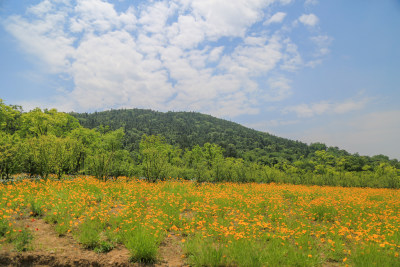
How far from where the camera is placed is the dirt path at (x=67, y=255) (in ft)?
17.2

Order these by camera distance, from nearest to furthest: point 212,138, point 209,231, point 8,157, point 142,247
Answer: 1. point 142,247
2. point 209,231
3. point 8,157
4. point 212,138

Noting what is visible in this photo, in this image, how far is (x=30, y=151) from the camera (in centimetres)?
1519

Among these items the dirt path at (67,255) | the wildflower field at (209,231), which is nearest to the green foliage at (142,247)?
the wildflower field at (209,231)

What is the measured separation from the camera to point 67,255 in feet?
17.9

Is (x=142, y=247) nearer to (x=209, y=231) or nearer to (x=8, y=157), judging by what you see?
(x=209, y=231)

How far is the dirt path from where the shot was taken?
17.2 feet

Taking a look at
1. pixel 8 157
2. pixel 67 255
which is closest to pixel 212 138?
pixel 8 157

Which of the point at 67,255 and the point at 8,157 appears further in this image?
the point at 8,157

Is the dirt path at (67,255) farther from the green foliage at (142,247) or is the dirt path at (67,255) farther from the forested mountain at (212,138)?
the forested mountain at (212,138)

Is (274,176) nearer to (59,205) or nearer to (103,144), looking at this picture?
(59,205)

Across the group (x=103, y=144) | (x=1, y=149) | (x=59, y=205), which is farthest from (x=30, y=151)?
(x=103, y=144)

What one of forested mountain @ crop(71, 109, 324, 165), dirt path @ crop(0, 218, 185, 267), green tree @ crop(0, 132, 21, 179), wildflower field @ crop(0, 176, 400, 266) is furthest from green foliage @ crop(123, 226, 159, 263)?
forested mountain @ crop(71, 109, 324, 165)

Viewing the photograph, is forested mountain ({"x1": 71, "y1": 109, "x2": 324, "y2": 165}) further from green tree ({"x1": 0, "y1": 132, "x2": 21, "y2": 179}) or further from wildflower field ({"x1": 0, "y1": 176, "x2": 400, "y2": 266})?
wildflower field ({"x1": 0, "y1": 176, "x2": 400, "y2": 266})

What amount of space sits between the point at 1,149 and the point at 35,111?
19481mm
